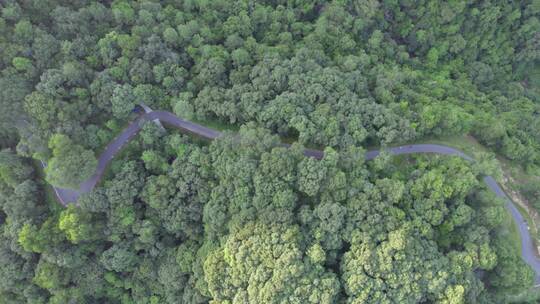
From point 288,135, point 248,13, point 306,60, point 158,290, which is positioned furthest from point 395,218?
point 248,13

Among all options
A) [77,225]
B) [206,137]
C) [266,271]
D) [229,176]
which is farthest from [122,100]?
[266,271]

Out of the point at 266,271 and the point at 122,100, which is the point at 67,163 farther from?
the point at 266,271

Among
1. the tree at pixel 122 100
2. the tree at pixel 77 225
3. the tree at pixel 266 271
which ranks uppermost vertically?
the tree at pixel 122 100

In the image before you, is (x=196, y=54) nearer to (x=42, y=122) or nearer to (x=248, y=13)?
(x=248, y=13)

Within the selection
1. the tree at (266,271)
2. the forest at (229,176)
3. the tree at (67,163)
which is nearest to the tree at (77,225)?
the forest at (229,176)

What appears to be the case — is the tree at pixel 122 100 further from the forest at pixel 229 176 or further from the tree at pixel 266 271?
the tree at pixel 266 271

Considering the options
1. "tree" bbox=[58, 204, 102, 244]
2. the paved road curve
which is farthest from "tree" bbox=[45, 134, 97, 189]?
the paved road curve

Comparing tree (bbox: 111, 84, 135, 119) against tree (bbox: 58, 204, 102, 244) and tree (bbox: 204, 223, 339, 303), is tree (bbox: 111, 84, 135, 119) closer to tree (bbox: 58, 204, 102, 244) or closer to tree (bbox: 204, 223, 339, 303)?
tree (bbox: 58, 204, 102, 244)
